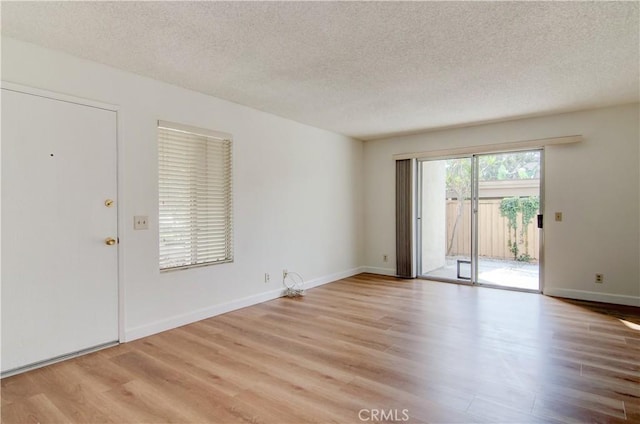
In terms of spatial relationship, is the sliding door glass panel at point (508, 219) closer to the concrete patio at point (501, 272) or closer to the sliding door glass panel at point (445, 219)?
the concrete patio at point (501, 272)

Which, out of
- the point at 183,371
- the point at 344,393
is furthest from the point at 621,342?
the point at 183,371

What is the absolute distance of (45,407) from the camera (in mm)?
2135

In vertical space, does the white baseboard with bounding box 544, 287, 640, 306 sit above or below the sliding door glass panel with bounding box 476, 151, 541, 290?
below

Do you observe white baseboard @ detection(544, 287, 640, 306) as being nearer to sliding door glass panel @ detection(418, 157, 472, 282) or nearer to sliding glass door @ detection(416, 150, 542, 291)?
sliding glass door @ detection(416, 150, 542, 291)

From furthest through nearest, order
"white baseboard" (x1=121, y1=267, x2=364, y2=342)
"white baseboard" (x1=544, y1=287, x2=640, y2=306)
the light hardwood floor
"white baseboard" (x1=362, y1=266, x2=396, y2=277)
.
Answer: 1. "white baseboard" (x1=362, y1=266, x2=396, y2=277)
2. "white baseboard" (x1=544, y1=287, x2=640, y2=306)
3. "white baseboard" (x1=121, y1=267, x2=364, y2=342)
4. the light hardwood floor

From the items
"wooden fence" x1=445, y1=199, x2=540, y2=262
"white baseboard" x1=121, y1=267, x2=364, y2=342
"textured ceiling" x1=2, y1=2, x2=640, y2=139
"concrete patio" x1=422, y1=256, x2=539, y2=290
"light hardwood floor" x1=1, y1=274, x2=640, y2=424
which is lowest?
"light hardwood floor" x1=1, y1=274, x2=640, y2=424

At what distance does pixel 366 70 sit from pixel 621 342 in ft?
10.8

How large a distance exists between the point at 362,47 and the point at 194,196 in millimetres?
2290

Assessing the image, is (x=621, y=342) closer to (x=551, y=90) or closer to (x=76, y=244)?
(x=551, y=90)

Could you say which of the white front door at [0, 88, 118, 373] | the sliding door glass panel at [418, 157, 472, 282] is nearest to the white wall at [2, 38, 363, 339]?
the white front door at [0, 88, 118, 373]

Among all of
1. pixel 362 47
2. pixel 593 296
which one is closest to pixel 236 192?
pixel 362 47

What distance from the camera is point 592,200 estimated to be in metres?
4.53

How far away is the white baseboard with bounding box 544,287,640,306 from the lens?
170 inches

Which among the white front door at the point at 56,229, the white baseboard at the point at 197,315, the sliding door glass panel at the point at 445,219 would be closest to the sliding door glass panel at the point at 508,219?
the sliding door glass panel at the point at 445,219
